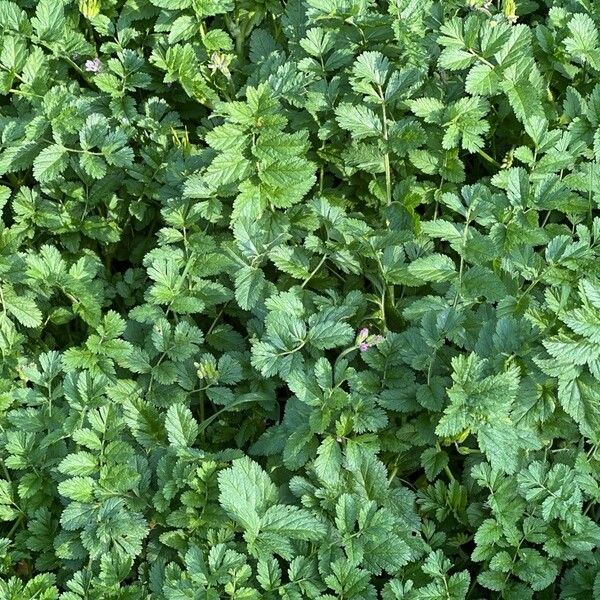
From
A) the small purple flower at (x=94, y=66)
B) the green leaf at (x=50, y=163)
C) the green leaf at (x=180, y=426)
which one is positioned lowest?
the green leaf at (x=180, y=426)

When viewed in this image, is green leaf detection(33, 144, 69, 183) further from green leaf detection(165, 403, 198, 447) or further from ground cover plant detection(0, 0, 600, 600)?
green leaf detection(165, 403, 198, 447)

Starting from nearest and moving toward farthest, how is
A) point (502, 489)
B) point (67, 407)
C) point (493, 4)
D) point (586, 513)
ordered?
point (502, 489)
point (586, 513)
point (67, 407)
point (493, 4)

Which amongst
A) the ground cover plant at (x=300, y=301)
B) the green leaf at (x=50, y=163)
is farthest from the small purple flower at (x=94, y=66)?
the green leaf at (x=50, y=163)

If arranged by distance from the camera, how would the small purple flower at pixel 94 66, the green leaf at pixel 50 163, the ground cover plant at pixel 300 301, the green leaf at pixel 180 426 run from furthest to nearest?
the small purple flower at pixel 94 66 → the green leaf at pixel 50 163 → the green leaf at pixel 180 426 → the ground cover plant at pixel 300 301

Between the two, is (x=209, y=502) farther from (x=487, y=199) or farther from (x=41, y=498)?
(x=487, y=199)

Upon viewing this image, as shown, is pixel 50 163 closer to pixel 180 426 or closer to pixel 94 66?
pixel 94 66

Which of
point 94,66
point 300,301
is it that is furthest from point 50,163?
point 300,301

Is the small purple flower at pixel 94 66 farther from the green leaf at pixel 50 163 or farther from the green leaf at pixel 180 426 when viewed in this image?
the green leaf at pixel 180 426

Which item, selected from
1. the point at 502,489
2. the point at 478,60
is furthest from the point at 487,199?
the point at 502,489

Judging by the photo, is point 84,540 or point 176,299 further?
point 176,299
